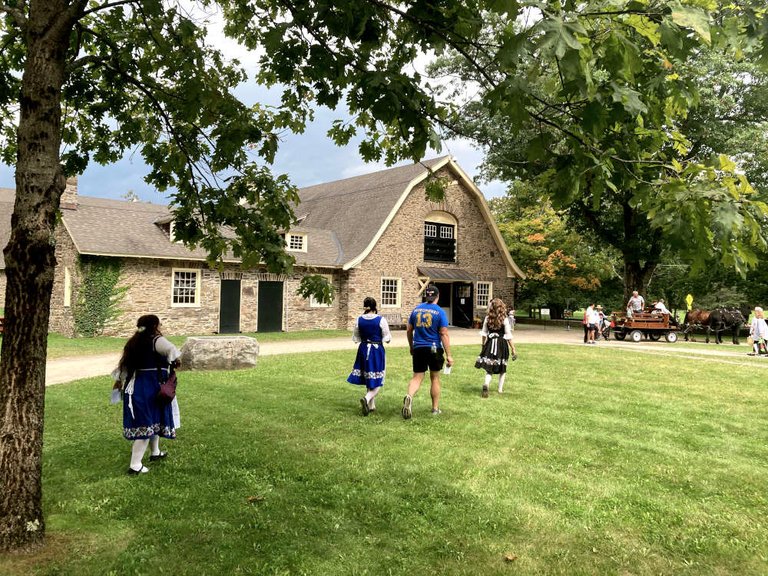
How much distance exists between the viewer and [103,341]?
1867 centimetres

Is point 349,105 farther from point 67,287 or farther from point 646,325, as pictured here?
point 646,325

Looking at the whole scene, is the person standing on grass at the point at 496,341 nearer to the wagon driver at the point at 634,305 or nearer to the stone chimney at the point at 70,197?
the wagon driver at the point at 634,305

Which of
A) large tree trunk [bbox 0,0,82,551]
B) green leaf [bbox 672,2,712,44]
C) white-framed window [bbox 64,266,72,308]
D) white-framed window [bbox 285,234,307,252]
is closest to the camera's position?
green leaf [bbox 672,2,712,44]

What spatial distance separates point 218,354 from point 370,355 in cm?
575

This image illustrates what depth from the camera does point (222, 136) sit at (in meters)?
5.36

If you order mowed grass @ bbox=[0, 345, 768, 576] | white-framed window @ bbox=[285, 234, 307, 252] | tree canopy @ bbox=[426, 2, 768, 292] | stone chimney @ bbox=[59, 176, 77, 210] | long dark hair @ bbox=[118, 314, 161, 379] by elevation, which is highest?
stone chimney @ bbox=[59, 176, 77, 210]

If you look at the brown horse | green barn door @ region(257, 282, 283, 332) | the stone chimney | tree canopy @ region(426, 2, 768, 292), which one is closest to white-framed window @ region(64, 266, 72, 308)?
the stone chimney

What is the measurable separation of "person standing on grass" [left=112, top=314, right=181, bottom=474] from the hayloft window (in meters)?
22.4

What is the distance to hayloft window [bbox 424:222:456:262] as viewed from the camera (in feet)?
90.5

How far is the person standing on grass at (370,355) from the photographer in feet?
26.7

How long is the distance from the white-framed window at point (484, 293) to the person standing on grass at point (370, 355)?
2127 cm

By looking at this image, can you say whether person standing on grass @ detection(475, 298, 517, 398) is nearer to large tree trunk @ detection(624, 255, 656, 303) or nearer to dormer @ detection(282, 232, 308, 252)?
dormer @ detection(282, 232, 308, 252)

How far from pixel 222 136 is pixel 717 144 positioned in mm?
24676

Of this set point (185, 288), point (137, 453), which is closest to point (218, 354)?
point (137, 453)
